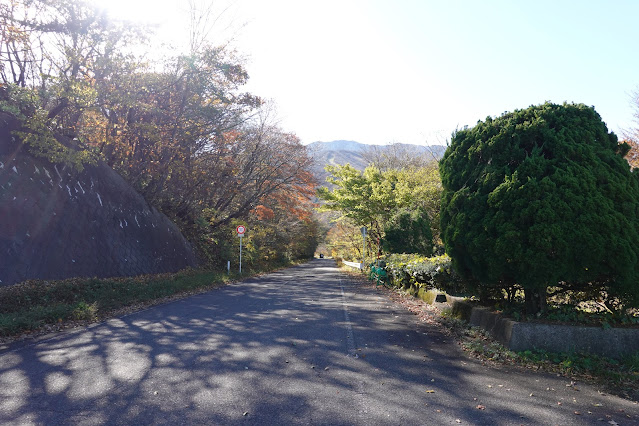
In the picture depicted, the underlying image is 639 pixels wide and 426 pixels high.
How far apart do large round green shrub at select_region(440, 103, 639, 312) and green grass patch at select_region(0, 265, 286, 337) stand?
25.1 feet

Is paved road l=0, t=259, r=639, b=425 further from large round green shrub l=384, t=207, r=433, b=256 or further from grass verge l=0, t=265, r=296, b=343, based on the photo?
large round green shrub l=384, t=207, r=433, b=256

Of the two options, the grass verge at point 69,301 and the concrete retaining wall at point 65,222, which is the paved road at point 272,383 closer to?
the grass verge at point 69,301

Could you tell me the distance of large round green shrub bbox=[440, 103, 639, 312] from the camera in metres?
5.63

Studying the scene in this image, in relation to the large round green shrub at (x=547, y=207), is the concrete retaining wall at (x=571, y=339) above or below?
below

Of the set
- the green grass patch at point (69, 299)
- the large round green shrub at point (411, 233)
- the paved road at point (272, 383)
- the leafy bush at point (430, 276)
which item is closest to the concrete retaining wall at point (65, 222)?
the green grass patch at point (69, 299)

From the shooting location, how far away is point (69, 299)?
31.6ft

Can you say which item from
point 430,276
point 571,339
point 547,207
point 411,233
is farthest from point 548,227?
point 411,233

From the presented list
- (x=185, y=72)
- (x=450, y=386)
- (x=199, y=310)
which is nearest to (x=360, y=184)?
(x=185, y=72)

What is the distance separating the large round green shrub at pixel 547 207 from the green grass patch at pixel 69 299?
25.1ft

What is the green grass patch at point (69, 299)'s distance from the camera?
7383mm

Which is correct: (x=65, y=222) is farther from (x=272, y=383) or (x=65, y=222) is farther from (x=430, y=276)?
(x=430, y=276)

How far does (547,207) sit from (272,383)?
4476 mm

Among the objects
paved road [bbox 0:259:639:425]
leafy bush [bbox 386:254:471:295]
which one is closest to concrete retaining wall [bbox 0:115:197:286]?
paved road [bbox 0:259:639:425]

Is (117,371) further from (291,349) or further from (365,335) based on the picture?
(365,335)
